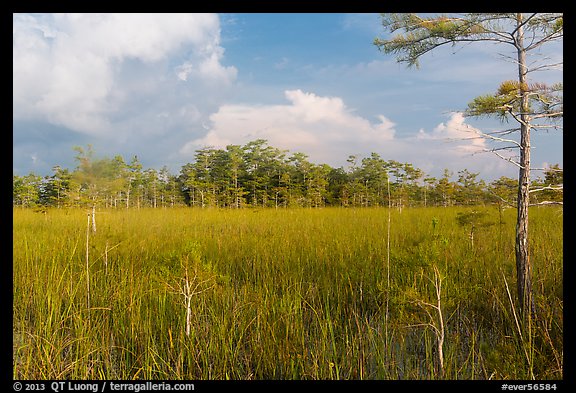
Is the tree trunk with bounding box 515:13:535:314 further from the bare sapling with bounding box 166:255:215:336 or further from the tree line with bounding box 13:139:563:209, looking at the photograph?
the tree line with bounding box 13:139:563:209

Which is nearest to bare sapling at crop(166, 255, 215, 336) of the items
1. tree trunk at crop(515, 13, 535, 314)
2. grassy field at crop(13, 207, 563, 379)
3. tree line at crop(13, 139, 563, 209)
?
A: grassy field at crop(13, 207, 563, 379)

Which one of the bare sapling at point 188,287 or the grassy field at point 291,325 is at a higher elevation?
the bare sapling at point 188,287

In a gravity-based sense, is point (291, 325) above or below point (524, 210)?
below

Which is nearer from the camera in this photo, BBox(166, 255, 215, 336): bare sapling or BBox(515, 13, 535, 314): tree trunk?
BBox(166, 255, 215, 336): bare sapling

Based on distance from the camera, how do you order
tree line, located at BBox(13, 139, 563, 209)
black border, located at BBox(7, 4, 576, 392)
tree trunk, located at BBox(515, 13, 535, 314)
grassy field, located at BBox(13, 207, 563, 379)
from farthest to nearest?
tree line, located at BBox(13, 139, 563, 209), tree trunk, located at BBox(515, 13, 535, 314), grassy field, located at BBox(13, 207, 563, 379), black border, located at BBox(7, 4, 576, 392)
